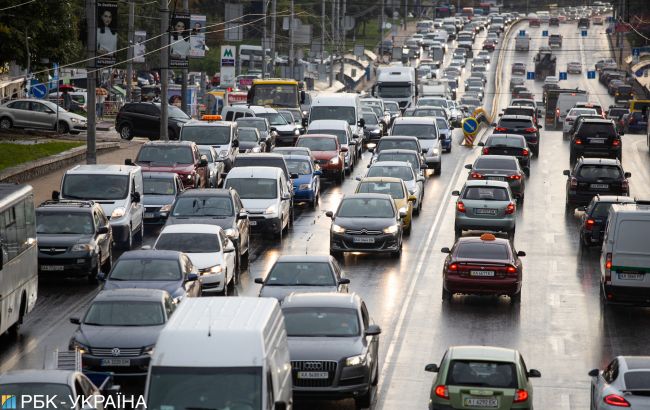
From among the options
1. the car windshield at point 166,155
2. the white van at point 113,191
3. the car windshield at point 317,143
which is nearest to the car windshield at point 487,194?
the white van at point 113,191

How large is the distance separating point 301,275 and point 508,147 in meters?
25.5

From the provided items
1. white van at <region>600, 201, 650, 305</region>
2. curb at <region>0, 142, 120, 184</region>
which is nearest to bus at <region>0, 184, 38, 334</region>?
white van at <region>600, 201, 650, 305</region>

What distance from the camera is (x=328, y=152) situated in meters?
48.6

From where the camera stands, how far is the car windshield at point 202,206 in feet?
108

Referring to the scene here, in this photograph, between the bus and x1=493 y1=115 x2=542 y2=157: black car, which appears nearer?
the bus

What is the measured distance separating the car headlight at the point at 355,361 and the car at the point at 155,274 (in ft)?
19.5

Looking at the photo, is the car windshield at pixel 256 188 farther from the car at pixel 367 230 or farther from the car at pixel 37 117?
the car at pixel 37 117

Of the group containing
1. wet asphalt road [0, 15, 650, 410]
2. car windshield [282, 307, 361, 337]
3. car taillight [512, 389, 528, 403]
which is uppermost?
car windshield [282, 307, 361, 337]

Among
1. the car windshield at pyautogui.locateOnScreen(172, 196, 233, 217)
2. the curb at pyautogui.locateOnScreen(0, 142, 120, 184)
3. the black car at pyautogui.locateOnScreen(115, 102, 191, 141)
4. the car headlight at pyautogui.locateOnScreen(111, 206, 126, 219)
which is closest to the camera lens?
the car windshield at pyautogui.locateOnScreen(172, 196, 233, 217)

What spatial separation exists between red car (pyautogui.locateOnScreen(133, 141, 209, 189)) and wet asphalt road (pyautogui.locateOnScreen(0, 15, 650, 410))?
10.1 ft

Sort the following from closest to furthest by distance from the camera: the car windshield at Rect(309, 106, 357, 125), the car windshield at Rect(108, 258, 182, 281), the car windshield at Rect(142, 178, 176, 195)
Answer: the car windshield at Rect(108, 258, 182, 281), the car windshield at Rect(142, 178, 176, 195), the car windshield at Rect(309, 106, 357, 125)

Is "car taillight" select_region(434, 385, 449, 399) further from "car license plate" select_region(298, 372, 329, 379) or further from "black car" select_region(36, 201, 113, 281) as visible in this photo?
"black car" select_region(36, 201, 113, 281)

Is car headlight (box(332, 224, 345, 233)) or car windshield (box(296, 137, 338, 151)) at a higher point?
car windshield (box(296, 137, 338, 151))

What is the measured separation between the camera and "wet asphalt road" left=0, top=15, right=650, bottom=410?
2250cm
